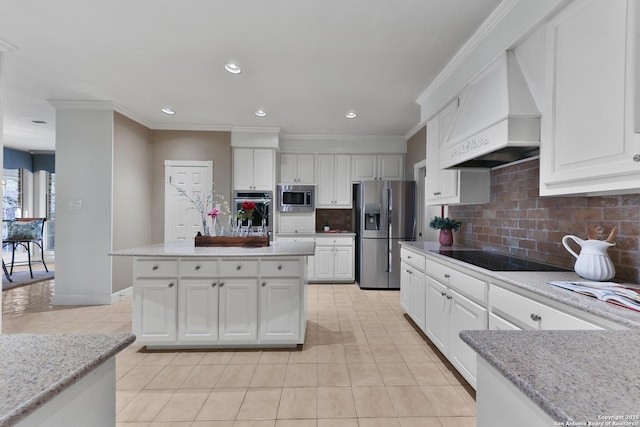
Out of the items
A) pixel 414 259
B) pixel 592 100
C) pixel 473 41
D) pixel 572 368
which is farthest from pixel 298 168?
pixel 572 368

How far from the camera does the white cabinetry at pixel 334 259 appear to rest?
5125 mm

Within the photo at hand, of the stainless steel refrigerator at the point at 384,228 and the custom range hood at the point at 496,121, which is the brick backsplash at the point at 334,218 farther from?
the custom range hood at the point at 496,121

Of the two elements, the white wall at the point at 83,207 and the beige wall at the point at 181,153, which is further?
the beige wall at the point at 181,153

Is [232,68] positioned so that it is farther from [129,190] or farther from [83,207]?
[83,207]

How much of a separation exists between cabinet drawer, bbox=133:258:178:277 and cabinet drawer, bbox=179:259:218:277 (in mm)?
61

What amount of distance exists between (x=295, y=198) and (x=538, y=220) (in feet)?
12.0

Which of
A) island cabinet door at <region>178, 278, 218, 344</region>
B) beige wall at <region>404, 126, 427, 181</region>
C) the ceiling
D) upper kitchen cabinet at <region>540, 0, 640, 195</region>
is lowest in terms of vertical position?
island cabinet door at <region>178, 278, 218, 344</region>

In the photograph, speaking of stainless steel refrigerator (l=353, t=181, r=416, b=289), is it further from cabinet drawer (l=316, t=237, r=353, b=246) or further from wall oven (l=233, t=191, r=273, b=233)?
wall oven (l=233, t=191, r=273, b=233)

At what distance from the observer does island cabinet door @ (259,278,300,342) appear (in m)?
2.62

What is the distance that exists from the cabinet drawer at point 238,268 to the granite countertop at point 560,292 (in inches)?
65.4

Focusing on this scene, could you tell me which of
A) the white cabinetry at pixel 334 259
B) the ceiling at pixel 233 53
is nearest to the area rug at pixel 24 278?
the ceiling at pixel 233 53

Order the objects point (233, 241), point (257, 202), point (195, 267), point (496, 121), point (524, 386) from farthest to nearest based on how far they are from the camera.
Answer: point (257, 202) < point (233, 241) < point (195, 267) < point (496, 121) < point (524, 386)

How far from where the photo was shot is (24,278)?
17.6ft

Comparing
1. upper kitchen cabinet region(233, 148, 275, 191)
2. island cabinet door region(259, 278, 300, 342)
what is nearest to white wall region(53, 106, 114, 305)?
upper kitchen cabinet region(233, 148, 275, 191)
